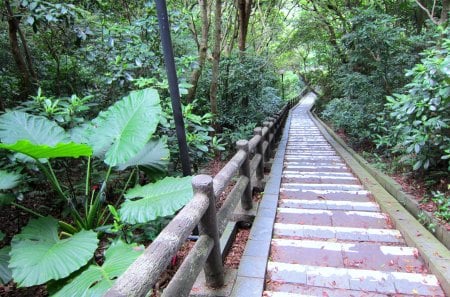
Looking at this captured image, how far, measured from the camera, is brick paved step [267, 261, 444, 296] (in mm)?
2260

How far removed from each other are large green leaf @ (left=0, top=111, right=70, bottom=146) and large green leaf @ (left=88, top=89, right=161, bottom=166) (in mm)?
320

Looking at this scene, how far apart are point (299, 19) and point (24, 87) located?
9.86 metres

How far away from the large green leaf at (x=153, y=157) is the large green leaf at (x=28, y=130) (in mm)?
670

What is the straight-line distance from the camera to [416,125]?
3.85 m

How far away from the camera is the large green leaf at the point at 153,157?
3.16m

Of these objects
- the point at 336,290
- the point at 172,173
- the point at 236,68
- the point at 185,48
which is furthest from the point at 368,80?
the point at 336,290

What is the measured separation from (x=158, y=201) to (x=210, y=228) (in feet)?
1.70

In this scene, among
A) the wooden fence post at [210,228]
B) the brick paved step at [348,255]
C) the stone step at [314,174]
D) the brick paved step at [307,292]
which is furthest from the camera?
the stone step at [314,174]

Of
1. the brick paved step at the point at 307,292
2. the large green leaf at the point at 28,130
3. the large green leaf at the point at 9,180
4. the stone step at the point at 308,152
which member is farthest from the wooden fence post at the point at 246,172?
the stone step at the point at 308,152

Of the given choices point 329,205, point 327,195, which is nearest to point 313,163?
point 327,195

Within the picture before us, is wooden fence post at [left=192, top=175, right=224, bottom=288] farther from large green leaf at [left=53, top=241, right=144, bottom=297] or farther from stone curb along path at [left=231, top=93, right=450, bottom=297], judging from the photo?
large green leaf at [left=53, top=241, right=144, bottom=297]

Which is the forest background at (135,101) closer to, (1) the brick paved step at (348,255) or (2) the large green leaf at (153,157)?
(2) the large green leaf at (153,157)

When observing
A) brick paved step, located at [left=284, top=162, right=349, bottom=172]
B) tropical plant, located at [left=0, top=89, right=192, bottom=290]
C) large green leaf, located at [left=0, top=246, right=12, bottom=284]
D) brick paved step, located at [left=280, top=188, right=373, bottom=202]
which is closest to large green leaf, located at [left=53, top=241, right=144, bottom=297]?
tropical plant, located at [left=0, top=89, right=192, bottom=290]

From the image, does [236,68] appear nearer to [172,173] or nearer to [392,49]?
[392,49]
